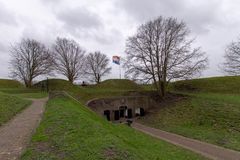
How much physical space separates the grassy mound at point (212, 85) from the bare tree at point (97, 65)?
2285 cm

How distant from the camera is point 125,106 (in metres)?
33.0

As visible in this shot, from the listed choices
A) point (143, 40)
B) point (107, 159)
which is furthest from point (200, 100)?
point (107, 159)

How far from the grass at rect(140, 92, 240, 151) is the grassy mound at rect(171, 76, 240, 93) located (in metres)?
6.33

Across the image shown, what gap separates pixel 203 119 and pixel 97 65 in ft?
125

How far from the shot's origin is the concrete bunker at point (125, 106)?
106ft

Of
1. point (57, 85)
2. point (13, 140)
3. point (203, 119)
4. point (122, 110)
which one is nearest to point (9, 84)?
point (57, 85)

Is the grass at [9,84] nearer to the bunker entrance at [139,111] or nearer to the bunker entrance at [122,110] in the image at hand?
the bunker entrance at [122,110]

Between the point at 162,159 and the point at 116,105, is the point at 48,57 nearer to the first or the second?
the point at 116,105

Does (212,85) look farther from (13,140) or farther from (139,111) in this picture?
(13,140)

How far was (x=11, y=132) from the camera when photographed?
28.9ft

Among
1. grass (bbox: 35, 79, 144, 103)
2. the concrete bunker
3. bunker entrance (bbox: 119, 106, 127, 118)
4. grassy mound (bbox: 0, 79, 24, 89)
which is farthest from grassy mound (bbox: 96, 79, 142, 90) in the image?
grassy mound (bbox: 0, 79, 24, 89)

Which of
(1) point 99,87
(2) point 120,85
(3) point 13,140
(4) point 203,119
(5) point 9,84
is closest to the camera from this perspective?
(3) point 13,140

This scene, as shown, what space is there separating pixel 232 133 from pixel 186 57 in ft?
48.2

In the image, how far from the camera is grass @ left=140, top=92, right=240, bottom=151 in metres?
16.9
